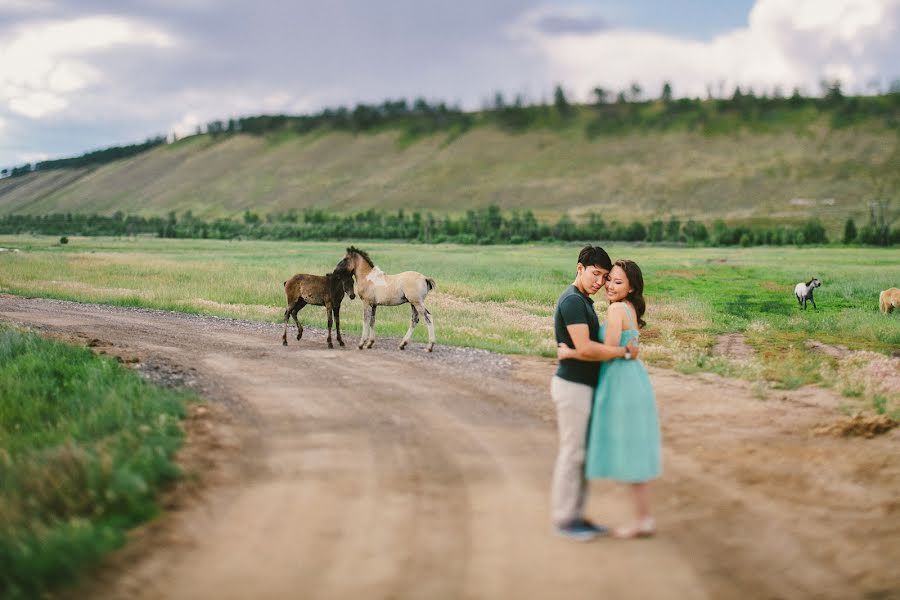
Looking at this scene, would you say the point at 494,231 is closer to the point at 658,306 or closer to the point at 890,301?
the point at 658,306

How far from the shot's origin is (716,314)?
90.2ft

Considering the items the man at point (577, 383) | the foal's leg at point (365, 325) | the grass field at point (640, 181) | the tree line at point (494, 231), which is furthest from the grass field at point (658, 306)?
the grass field at point (640, 181)

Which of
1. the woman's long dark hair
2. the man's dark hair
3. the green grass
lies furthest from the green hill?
the man's dark hair

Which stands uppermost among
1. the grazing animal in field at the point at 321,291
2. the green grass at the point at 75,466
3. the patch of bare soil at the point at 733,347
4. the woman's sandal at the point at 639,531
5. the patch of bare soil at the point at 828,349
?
the grazing animal in field at the point at 321,291

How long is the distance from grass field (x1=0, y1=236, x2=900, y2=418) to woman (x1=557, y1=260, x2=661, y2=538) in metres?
7.40

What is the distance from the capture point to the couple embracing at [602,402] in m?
6.44

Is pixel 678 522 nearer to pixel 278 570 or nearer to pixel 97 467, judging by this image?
pixel 278 570

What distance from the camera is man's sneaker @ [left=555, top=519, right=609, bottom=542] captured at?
6.27 metres

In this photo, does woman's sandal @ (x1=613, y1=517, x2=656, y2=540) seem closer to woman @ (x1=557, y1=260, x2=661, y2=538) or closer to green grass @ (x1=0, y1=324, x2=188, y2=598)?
woman @ (x1=557, y1=260, x2=661, y2=538)

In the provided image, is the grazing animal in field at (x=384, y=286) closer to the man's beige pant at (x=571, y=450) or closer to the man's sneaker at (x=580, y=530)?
the man's beige pant at (x=571, y=450)

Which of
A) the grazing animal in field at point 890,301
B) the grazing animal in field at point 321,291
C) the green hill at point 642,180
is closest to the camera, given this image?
the grazing animal in field at point 321,291

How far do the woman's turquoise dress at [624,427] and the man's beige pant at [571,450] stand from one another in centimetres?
8

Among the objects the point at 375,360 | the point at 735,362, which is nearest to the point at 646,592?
the point at 375,360

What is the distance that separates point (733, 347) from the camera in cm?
2031
